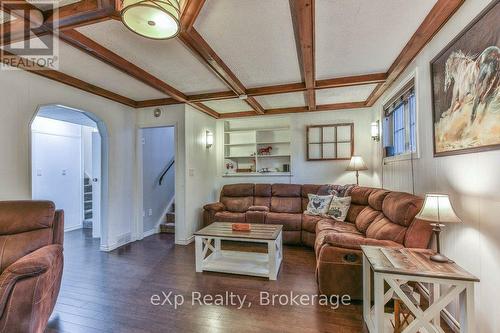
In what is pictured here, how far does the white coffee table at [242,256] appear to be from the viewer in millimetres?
2771

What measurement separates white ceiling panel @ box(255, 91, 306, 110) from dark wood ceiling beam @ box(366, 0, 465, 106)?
1.40 meters

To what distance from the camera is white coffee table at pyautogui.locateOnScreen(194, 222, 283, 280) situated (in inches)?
109

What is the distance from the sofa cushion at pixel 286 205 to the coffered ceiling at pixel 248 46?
6.44 feet

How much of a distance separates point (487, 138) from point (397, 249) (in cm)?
101

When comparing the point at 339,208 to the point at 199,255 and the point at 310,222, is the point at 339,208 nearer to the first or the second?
the point at 310,222

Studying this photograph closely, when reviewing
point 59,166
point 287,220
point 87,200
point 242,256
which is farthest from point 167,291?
point 87,200

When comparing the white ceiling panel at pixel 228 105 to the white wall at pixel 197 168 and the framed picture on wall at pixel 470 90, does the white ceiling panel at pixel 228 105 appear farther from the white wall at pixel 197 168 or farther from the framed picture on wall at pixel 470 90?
the framed picture on wall at pixel 470 90

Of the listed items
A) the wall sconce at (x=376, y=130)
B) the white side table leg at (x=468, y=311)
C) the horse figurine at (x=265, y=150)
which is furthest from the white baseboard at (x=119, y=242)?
the wall sconce at (x=376, y=130)

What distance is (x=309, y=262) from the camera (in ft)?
10.7

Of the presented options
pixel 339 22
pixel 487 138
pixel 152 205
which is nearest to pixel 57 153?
pixel 152 205

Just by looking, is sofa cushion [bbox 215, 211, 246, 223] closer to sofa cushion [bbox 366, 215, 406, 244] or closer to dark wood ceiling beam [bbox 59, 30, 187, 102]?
sofa cushion [bbox 366, 215, 406, 244]

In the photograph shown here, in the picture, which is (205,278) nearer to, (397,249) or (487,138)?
(397,249)

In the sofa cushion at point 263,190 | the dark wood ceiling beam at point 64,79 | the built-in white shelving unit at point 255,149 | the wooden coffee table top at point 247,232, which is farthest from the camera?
the built-in white shelving unit at point 255,149

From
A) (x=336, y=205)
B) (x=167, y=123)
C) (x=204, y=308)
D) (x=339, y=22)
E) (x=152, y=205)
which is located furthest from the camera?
(x=152, y=205)
